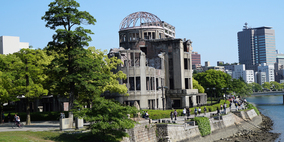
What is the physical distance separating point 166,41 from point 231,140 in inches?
1059

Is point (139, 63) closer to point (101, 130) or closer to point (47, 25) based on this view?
point (47, 25)

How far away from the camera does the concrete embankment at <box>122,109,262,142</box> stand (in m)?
34.2

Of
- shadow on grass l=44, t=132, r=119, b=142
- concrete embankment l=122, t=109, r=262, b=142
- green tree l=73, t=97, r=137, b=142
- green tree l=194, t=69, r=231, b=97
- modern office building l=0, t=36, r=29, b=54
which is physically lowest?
concrete embankment l=122, t=109, r=262, b=142

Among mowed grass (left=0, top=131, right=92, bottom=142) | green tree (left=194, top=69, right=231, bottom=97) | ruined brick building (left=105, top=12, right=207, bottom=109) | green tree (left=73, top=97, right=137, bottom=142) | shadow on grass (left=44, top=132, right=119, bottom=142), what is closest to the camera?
mowed grass (left=0, top=131, right=92, bottom=142)

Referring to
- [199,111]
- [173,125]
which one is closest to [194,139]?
[173,125]

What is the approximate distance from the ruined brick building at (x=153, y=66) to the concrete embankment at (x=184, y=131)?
36.8ft

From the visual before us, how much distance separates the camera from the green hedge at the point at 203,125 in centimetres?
4247

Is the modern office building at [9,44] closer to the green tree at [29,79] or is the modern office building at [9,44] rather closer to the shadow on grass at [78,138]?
the green tree at [29,79]

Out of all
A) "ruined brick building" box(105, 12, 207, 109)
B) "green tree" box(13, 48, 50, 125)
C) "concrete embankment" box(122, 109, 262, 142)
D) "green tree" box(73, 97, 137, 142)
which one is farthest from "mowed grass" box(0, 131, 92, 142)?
"ruined brick building" box(105, 12, 207, 109)

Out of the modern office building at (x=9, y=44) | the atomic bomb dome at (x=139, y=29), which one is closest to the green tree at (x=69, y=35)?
the atomic bomb dome at (x=139, y=29)

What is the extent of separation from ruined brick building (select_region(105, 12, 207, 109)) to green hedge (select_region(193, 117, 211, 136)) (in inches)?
495

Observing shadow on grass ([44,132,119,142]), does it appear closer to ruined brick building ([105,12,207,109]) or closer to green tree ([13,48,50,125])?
green tree ([13,48,50,125])

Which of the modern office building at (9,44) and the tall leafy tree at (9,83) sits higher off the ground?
the modern office building at (9,44)

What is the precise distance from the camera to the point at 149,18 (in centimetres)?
7044
